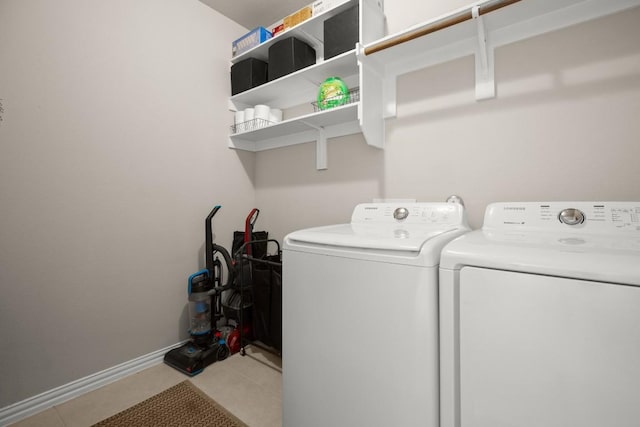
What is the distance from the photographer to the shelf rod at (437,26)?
3.73ft

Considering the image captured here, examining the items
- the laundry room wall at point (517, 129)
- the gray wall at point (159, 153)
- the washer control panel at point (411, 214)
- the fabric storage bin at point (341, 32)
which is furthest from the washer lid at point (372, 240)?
the fabric storage bin at point (341, 32)

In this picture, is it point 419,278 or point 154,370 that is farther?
point 154,370

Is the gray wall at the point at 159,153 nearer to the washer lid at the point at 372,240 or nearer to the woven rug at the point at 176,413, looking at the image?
the woven rug at the point at 176,413

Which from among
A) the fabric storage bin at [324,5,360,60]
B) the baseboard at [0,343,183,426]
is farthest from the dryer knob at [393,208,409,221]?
the baseboard at [0,343,183,426]

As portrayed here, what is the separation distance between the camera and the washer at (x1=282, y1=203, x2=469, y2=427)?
0.82m

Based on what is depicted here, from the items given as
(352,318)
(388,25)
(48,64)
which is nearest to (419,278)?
(352,318)

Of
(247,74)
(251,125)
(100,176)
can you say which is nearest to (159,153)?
(100,176)

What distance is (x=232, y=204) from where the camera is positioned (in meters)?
2.35

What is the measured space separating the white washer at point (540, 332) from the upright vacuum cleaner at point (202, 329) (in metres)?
1.54

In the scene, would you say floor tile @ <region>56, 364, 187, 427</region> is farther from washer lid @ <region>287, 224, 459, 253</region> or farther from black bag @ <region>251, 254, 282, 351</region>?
washer lid @ <region>287, 224, 459, 253</region>

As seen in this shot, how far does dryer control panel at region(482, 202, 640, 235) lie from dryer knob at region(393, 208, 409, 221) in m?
0.35

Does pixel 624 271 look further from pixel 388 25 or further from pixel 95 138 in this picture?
pixel 95 138

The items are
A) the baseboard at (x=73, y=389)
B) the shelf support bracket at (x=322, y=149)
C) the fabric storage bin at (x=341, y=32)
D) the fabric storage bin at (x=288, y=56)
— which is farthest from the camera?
the shelf support bracket at (x=322, y=149)

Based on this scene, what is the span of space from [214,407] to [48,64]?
6.75ft
